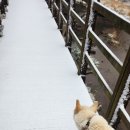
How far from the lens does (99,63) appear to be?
21.0 feet

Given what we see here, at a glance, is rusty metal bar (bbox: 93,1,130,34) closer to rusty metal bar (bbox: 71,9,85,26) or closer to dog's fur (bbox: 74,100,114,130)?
rusty metal bar (bbox: 71,9,85,26)

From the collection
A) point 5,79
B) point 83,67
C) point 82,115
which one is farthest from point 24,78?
point 82,115

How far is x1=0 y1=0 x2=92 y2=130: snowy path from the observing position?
2.67m

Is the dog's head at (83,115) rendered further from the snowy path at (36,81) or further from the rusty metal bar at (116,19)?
the rusty metal bar at (116,19)

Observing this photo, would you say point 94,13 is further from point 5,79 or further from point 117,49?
point 117,49

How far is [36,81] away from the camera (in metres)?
3.36

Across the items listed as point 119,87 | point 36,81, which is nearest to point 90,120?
point 119,87

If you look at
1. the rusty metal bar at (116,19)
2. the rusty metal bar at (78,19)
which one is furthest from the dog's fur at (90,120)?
the rusty metal bar at (78,19)

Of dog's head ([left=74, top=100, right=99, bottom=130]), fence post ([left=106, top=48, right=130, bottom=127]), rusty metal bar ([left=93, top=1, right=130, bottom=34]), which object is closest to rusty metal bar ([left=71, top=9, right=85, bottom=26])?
rusty metal bar ([left=93, top=1, right=130, bottom=34])

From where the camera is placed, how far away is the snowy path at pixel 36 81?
8.77ft

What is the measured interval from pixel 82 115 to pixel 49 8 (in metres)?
5.82

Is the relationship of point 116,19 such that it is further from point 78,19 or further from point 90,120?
point 78,19

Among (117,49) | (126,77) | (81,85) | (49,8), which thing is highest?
(126,77)

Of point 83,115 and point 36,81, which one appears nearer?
point 83,115
